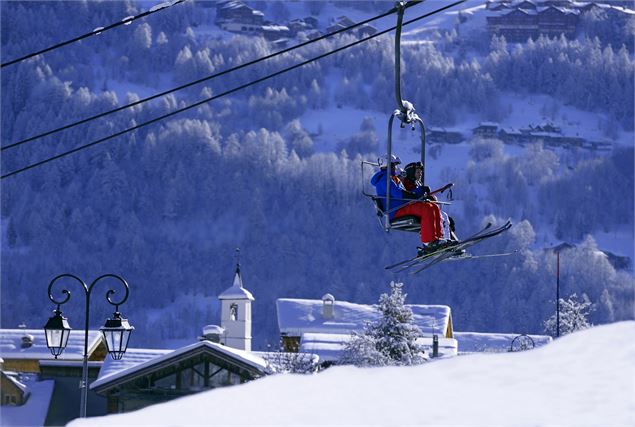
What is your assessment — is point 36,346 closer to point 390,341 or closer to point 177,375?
point 177,375

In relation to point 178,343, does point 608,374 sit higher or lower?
lower

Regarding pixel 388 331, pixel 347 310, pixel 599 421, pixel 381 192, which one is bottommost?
pixel 599 421

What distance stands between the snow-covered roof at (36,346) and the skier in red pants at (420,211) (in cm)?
6687

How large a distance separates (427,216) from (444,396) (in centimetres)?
729

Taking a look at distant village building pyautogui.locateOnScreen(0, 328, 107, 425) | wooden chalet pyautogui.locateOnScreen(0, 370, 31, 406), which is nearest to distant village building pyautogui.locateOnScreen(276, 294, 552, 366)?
distant village building pyautogui.locateOnScreen(0, 328, 107, 425)

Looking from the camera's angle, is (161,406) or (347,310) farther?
(347,310)

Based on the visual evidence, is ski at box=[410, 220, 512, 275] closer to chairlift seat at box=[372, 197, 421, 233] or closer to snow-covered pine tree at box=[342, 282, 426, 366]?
chairlift seat at box=[372, 197, 421, 233]

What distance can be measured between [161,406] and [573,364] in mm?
1442

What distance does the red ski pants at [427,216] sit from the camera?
12.9 metres

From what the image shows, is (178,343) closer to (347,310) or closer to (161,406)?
(347,310)

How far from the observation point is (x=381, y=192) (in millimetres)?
13188

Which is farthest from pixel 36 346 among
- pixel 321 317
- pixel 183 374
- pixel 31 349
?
pixel 183 374

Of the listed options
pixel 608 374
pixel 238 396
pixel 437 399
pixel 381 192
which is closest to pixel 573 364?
pixel 608 374

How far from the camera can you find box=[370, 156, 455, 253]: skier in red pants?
42.0ft
